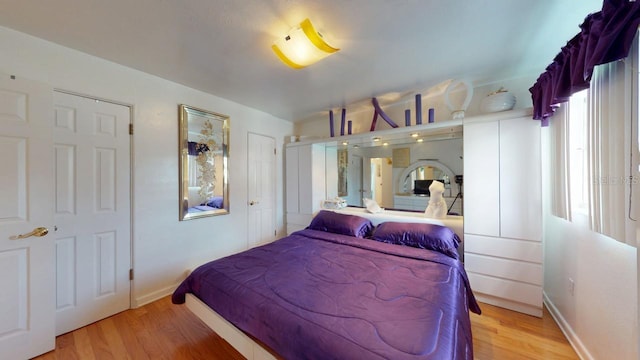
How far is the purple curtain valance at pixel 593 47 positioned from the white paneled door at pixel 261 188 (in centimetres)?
322

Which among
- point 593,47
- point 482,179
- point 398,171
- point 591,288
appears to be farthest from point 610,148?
point 398,171

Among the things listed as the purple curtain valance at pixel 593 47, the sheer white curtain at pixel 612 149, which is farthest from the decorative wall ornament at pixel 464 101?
the sheer white curtain at pixel 612 149

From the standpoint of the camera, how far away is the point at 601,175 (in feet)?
3.81

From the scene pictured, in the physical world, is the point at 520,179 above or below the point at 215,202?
above

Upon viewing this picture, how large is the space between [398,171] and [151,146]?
3.02m

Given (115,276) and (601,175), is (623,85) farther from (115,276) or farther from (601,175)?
(115,276)

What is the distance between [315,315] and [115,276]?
2.12 m

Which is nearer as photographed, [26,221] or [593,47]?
[593,47]

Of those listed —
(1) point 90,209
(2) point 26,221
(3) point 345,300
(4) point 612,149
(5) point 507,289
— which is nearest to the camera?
(4) point 612,149

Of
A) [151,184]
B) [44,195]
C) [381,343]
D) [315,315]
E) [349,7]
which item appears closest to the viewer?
[381,343]

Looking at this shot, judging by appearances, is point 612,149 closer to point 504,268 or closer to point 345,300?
point 504,268

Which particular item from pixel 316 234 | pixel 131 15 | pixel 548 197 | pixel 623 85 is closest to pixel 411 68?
pixel 623 85

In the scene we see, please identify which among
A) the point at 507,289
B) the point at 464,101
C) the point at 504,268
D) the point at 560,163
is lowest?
the point at 507,289

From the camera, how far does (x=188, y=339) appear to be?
173 centimetres
